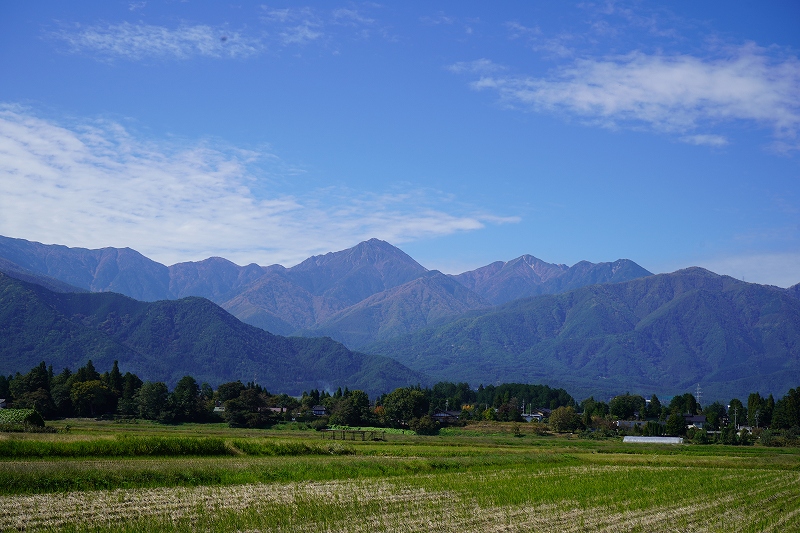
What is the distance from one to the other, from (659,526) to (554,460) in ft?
96.8

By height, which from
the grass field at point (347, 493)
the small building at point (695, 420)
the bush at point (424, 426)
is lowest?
the bush at point (424, 426)

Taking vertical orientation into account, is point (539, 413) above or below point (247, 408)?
below

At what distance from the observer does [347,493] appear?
31.6 meters

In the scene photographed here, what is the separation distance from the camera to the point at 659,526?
87.4 feet

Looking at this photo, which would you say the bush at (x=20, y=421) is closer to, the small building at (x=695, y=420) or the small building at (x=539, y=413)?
the small building at (x=695, y=420)

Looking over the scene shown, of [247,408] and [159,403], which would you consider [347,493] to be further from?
[247,408]

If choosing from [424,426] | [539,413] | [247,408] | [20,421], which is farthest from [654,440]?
[539,413]

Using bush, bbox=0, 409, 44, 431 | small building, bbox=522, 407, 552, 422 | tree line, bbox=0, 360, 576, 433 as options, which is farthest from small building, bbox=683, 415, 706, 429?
bush, bbox=0, 409, 44, 431

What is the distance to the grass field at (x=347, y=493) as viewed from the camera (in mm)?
24797

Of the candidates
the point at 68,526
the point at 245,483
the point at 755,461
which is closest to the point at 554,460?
the point at 755,461

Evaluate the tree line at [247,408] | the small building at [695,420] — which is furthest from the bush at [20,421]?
the small building at [695,420]

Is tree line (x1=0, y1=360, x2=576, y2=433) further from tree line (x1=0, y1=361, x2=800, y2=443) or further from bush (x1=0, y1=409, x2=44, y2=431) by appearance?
bush (x1=0, y1=409, x2=44, y2=431)

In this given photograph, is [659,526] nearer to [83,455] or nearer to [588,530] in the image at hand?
[588,530]

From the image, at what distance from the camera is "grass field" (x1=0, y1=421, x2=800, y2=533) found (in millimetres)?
24797
